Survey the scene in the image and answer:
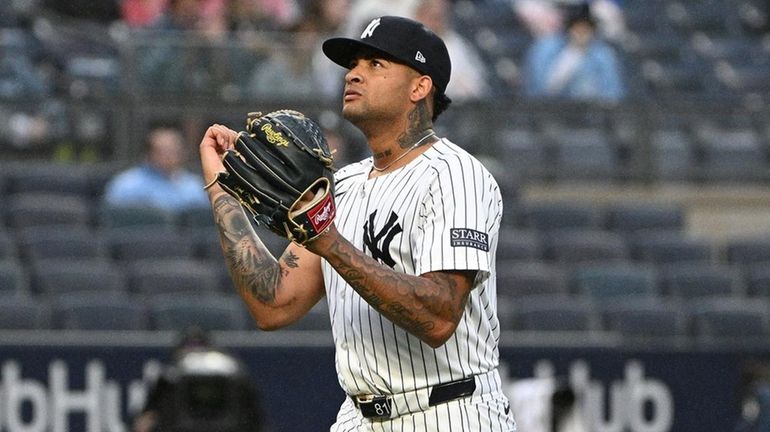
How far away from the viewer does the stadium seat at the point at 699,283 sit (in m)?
10.3

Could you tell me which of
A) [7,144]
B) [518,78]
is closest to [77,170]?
[7,144]

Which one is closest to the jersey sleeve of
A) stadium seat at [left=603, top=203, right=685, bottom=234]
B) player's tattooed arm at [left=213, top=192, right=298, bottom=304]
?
player's tattooed arm at [left=213, top=192, right=298, bottom=304]

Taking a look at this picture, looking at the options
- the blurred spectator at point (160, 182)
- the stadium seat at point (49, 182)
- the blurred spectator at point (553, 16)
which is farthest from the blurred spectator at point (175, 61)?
the blurred spectator at point (553, 16)

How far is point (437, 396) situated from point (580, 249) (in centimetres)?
665

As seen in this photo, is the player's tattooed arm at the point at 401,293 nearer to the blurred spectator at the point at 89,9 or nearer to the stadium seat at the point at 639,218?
the stadium seat at the point at 639,218

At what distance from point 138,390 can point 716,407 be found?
11.0 feet

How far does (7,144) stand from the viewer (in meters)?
10.5

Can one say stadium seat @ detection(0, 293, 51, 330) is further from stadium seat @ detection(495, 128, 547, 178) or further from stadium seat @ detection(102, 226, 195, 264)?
stadium seat @ detection(495, 128, 547, 178)

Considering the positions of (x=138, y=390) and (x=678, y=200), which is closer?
(x=138, y=390)

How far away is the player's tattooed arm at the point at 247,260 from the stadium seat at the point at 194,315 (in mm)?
4700

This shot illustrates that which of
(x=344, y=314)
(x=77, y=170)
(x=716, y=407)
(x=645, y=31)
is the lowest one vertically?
(x=716, y=407)

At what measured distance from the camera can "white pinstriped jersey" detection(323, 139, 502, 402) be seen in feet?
12.7

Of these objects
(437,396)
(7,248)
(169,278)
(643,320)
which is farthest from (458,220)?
(643,320)

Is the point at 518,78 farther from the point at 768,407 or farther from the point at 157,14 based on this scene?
the point at 768,407
